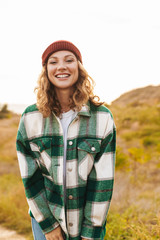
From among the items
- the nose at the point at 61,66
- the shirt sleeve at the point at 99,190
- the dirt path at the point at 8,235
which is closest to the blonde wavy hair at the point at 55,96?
the nose at the point at 61,66

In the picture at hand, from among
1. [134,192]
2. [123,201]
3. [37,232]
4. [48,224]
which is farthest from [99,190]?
[134,192]

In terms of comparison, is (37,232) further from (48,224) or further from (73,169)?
(73,169)

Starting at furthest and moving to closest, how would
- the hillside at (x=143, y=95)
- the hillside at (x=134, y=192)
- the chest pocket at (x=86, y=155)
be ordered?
the hillside at (x=143, y=95) → the hillside at (x=134, y=192) → the chest pocket at (x=86, y=155)

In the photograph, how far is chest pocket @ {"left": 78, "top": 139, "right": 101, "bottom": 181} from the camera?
159 cm

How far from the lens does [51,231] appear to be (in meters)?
1.67

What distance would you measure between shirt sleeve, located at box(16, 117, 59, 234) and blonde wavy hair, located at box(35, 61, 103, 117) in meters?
0.21

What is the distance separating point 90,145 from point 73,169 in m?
0.18

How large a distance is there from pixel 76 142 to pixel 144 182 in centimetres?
447

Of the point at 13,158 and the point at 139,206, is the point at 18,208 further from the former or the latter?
A: the point at 13,158

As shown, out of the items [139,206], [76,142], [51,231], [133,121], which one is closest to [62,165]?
[76,142]

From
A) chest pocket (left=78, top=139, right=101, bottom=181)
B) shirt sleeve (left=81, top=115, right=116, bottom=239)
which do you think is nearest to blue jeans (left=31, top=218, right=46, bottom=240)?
shirt sleeve (left=81, top=115, right=116, bottom=239)

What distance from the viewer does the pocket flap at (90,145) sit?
1595mm

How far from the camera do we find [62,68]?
1.69m

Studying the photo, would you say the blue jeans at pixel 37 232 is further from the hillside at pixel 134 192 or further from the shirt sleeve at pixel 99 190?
the hillside at pixel 134 192
